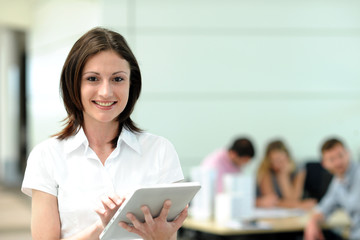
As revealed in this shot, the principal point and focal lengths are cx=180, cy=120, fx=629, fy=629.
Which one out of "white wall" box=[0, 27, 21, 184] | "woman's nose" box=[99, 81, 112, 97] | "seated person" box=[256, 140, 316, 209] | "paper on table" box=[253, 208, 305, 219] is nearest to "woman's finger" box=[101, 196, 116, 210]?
"woman's nose" box=[99, 81, 112, 97]

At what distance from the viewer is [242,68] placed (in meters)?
7.53

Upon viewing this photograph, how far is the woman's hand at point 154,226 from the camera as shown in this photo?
181 centimetres

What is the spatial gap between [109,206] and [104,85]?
0.36m

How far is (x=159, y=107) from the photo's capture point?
7395mm

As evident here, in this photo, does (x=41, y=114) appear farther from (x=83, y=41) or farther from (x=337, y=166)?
(x=83, y=41)

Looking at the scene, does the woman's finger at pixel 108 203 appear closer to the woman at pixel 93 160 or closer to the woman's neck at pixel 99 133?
the woman at pixel 93 160


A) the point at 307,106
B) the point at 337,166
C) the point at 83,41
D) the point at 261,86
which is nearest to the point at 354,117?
the point at 307,106

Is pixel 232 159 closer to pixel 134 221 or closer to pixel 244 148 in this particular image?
pixel 244 148

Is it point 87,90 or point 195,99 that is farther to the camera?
point 195,99

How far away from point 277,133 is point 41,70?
3.84 m

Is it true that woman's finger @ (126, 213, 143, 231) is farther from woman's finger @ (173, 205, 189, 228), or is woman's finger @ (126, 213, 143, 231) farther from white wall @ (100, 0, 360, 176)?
white wall @ (100, 0, 360, 176)

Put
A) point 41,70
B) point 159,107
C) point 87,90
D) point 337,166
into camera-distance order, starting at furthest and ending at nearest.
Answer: point 41,70, point 159,107, point 337,166, point 87,90

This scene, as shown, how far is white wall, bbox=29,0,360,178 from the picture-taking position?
24.2 ft

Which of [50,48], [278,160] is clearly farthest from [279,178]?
[50,48]
